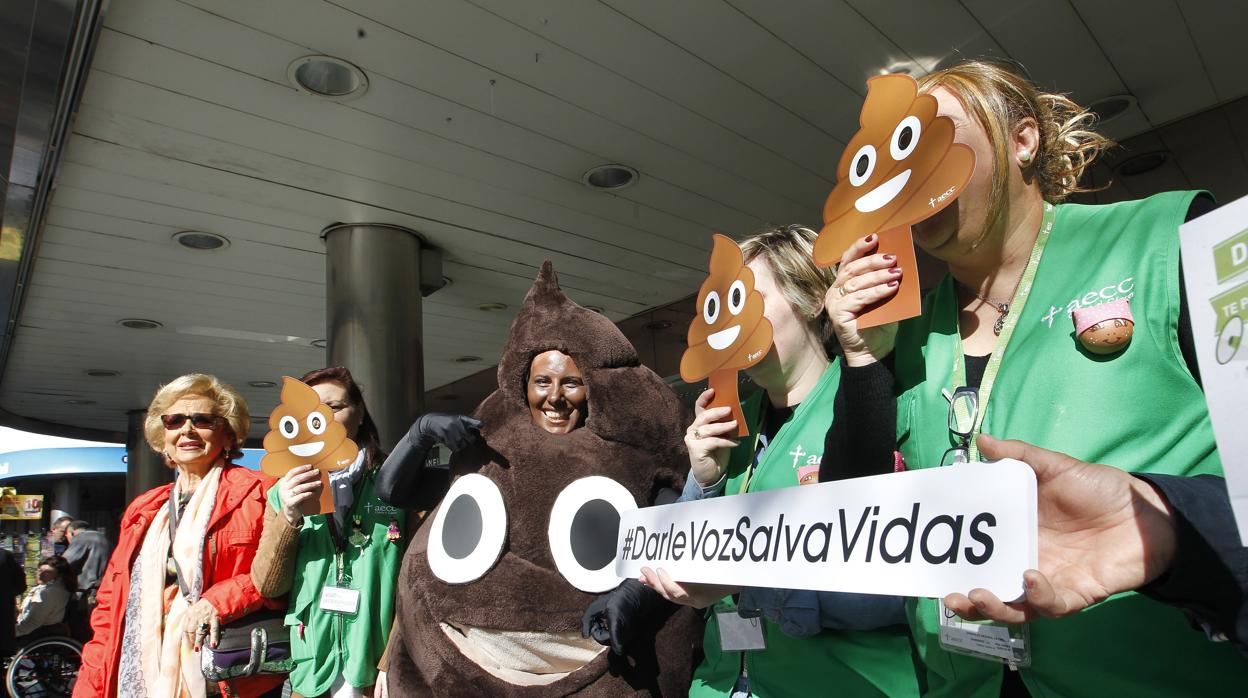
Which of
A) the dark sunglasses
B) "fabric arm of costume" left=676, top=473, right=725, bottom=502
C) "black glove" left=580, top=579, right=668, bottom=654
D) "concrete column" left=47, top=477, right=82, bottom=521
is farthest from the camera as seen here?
"concrete column" left=47, top=477, right=82, bottom=521

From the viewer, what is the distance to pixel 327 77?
3.14 meters

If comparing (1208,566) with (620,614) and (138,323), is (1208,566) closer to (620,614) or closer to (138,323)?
(620,614)

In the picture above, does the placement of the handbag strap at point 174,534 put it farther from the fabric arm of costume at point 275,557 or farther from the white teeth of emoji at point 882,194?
Answer: the white teeth of emoji at point 882,194

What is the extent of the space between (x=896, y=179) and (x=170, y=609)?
267 cm

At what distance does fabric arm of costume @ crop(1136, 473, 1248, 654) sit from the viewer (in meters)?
0.70

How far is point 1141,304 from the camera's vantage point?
910 millimetres

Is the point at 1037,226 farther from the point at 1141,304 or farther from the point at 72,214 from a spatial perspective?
the point at 72,214

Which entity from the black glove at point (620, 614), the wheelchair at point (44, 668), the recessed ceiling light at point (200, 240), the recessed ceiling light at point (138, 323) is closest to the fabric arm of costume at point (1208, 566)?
the black glove at point (620, 614)

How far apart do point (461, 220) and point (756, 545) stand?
365cm

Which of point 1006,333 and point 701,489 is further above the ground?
point 1006,333

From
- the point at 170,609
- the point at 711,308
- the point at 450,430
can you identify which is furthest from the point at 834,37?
the point at 170,609

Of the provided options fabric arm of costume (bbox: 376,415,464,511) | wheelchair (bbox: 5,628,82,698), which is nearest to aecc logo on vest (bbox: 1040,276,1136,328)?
fabric arm of costume (bbox: 376,415,464,511)

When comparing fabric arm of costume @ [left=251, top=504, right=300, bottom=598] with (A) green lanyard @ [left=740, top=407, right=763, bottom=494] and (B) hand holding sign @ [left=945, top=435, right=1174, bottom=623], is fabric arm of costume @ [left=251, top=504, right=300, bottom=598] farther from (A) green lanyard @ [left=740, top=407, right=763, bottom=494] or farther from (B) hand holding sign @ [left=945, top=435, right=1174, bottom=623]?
(B) hand holding sign @ [left=945, top=435, right=1174, bottom=623]

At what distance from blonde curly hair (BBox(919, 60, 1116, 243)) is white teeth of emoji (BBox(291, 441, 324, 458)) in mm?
2160
